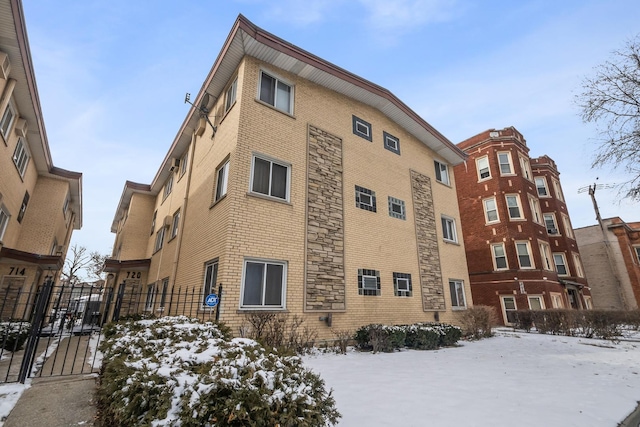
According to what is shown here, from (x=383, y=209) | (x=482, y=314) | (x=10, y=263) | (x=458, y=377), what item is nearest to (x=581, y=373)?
(x=458, y=377)

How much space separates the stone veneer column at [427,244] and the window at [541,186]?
1845cm

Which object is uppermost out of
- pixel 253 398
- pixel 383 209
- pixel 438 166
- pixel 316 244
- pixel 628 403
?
pixel 438 166

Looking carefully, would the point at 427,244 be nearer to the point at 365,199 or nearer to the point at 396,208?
the point at 396,208

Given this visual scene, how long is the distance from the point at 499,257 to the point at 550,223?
369 inches

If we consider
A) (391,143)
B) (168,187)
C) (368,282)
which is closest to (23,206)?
(168,187)

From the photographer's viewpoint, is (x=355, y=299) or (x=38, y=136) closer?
(x=355, y=299)

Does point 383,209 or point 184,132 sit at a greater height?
point 184,132

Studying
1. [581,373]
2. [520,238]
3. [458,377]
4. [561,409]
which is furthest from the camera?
[520,238]

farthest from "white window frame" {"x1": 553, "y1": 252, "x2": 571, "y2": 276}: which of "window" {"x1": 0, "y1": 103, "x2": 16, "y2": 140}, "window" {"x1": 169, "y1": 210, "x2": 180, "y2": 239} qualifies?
"window" {"x1": 0, "y1": 103, "x2": 16, "y2": 140}

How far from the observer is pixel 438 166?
18.0 metres

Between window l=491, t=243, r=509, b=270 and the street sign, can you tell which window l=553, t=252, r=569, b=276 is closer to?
window l=491, t=243, r=509, b=270

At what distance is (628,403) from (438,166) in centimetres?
1460

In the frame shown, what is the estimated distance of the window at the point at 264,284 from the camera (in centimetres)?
859

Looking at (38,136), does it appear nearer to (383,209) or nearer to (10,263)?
(10,263)
